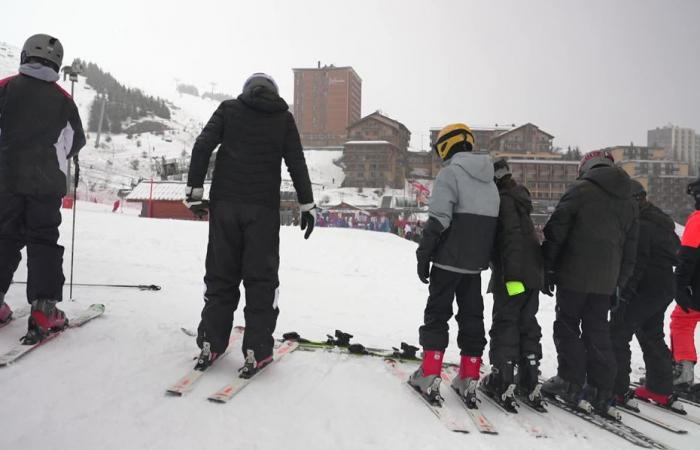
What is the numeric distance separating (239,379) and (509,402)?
5.61ft

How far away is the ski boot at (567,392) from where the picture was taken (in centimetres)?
309

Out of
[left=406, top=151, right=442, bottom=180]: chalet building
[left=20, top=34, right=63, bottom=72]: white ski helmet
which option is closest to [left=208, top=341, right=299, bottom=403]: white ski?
[left=20, top=34, right=63, bottom=72]: white ski helmet

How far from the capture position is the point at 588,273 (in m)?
3.12

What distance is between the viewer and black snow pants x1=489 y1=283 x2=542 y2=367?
118 inches

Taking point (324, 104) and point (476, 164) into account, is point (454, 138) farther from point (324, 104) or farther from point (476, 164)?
point (324, 104)

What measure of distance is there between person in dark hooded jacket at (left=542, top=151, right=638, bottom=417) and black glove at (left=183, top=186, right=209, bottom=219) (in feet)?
7.88

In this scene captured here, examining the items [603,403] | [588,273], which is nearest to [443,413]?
[603,403]

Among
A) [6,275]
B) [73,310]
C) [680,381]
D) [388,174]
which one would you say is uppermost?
[388,174]

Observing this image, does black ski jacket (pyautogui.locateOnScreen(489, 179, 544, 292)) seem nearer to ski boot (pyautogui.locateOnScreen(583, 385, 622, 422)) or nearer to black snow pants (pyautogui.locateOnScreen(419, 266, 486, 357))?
black snow pants (pyautogui.locateOnScreen(419, 266, 486, 357))

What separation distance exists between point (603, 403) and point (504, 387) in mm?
767

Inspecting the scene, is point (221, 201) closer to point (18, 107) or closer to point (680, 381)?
point (18, 107)

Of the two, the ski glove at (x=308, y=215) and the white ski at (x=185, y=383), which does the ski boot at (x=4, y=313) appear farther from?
the ski glove at (x=308, y=215)

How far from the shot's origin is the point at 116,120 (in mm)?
72188

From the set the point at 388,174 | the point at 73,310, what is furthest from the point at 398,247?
the point at 388,174
